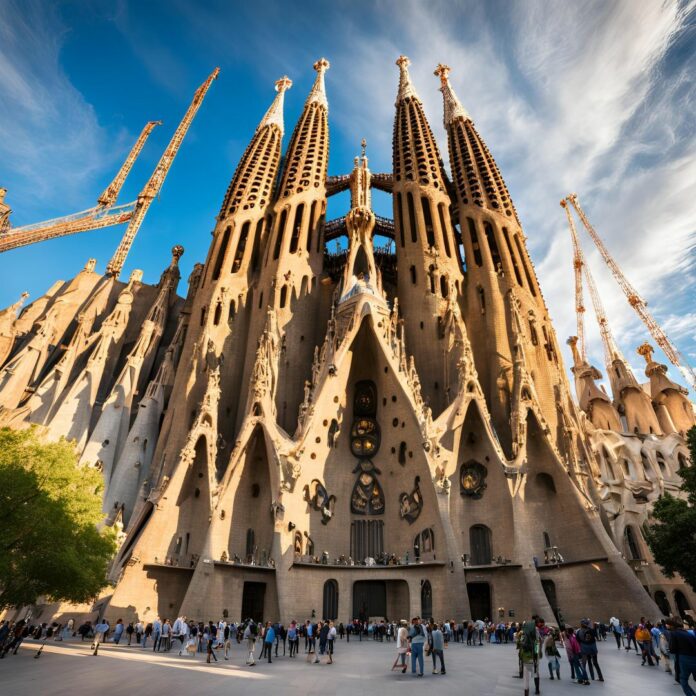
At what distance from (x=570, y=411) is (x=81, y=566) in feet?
95.9

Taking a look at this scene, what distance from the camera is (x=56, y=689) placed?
8172 millimetres

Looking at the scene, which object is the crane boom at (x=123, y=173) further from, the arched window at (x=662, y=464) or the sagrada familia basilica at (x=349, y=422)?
the arched window at (x=662, y=464)

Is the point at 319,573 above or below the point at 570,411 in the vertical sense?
below

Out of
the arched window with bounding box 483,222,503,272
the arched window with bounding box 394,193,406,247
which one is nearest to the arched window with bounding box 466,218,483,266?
the arched window with bounding box 483,222,503,272

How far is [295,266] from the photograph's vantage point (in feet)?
128

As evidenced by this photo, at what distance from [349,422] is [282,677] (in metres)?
22.8

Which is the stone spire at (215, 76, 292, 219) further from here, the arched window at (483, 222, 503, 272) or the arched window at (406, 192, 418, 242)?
the arched window at (483, 222, 503, 272)

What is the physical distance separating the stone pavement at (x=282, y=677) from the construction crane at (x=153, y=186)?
55890 mm

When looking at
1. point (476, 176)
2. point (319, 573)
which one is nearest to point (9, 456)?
point (319, 573)

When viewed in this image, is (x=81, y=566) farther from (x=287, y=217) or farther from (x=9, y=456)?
(x=287, y=217)

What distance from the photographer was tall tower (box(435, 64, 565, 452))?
33.1 m

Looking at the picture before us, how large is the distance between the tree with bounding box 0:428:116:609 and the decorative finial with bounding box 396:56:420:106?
51.8 metres

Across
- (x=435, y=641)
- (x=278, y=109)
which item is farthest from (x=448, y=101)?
(x=435, y=641)

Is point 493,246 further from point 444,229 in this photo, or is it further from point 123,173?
point 123,173
